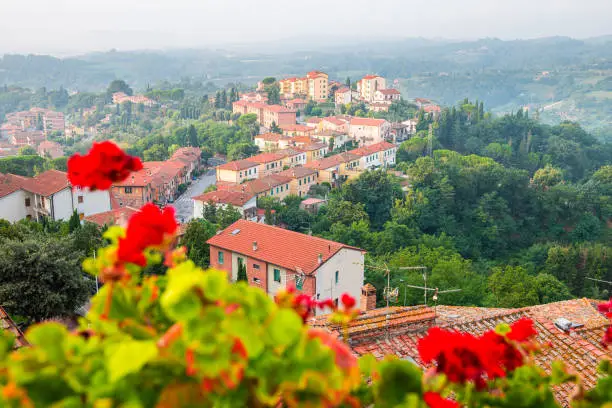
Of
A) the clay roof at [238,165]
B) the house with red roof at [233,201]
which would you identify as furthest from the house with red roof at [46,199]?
the clay roof at [238,165]

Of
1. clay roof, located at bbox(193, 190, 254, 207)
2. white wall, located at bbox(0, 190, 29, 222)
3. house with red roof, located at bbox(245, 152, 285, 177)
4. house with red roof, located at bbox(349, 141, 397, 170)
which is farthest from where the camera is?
house with red roof, located at bbox(349, 141, 397, 170)

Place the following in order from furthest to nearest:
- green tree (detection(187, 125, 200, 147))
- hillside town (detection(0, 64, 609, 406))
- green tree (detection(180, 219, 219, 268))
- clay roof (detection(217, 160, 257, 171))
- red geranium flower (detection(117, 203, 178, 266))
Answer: green tree (detection(187, 125, 200, 147)) → clay roof (detection(217, 160, 257, 171)) → green tree (detection(180, 219, 219, 268)) → hillside town (detection(0, 64, 609, 406)) → red geranium flower (detection(117, 203, 178, 266))

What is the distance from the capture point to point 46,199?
93.7ft

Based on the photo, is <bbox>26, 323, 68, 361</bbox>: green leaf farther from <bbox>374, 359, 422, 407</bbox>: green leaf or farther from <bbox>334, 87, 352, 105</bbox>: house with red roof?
<bbox>334, 87, 352, 105</bbox>: house with red roof

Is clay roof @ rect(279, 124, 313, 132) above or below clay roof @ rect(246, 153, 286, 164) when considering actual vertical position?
above

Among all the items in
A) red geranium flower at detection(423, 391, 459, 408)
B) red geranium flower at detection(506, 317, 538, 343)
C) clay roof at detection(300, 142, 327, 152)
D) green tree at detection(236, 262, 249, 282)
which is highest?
red geranium flower at detection(506, 317, 538, 343)

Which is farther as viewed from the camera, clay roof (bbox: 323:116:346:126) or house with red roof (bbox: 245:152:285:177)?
clay roof (bbox: 323:116:346:126)

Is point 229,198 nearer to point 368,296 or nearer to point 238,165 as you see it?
point 238,165

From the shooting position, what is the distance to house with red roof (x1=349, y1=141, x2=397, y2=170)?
49.4m

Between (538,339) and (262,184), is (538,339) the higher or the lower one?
the higher one

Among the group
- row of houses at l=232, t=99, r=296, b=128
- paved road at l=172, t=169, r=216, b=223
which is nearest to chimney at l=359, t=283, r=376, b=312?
paved road at l=172, t=169, r=216, b=223

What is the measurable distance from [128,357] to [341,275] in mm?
18647

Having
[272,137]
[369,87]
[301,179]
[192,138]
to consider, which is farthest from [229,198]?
[369,87]

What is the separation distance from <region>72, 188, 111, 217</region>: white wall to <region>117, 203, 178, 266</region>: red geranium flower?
29.3 meters
